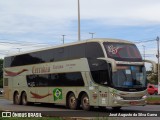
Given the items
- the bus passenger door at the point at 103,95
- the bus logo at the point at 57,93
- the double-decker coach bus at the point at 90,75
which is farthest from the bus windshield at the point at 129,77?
the bus logo at the point at 57,93

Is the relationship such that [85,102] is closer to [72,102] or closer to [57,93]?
[72,102]

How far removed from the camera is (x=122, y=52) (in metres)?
21.9

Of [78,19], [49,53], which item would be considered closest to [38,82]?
[49,53]

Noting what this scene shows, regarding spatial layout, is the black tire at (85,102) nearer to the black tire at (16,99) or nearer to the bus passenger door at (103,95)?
the bus passenger door at (103,95)

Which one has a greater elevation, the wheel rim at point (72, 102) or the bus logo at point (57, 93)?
the bus logo at point (57, 93)

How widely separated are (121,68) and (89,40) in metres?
2.61

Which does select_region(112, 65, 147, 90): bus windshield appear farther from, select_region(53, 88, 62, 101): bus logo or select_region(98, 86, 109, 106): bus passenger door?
select_region(53, 88, 62, 101): bus logo

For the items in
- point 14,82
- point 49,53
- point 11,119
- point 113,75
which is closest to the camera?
point 11,119

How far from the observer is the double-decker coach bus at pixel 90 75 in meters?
21.0

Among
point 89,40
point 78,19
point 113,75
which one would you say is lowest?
point 113,75

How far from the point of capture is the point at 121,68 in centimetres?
2116

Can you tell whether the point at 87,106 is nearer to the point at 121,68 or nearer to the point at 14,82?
the point at 121,68

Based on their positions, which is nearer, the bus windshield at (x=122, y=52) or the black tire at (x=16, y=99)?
the bus windshield at (x=122, y=52)

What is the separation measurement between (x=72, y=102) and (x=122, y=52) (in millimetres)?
4430
